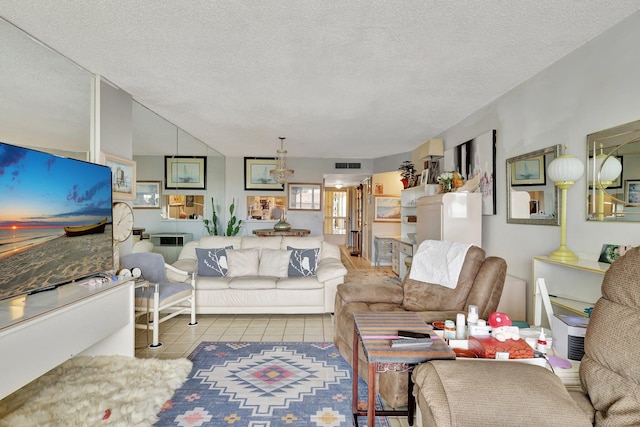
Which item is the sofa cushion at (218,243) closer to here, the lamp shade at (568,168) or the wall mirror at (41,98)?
the wall mirror at (41,98)

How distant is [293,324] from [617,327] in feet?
9.15

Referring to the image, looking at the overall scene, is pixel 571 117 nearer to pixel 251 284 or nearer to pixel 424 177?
pixel 424 177

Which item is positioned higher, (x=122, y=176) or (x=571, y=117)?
(x=571, y=117)

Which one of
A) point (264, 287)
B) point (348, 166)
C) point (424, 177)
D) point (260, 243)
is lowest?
point (264, 287)

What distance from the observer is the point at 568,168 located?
87.7 inches

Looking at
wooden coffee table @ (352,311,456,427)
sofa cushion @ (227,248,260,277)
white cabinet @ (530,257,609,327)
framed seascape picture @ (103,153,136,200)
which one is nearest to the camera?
wooden coffee table @ (352,311,456,427)

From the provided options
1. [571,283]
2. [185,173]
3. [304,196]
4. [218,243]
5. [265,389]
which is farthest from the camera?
[304,196]

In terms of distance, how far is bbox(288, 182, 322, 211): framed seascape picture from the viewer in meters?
7.20

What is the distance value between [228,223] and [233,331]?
3.82m

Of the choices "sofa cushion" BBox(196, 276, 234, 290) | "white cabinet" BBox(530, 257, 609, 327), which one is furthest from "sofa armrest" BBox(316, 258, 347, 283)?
"white cabinet" BBox(530, 257, 609, 327)

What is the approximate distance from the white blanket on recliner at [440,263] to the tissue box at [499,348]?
0.79 m

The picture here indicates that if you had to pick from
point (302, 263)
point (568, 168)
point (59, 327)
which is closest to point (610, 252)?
point (568, 168)

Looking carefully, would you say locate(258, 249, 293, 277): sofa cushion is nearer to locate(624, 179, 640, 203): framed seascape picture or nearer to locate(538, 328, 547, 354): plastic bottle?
locate(538, 328, 547, 354): plastic bottle

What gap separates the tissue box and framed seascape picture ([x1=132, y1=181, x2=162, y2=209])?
10.9ft
